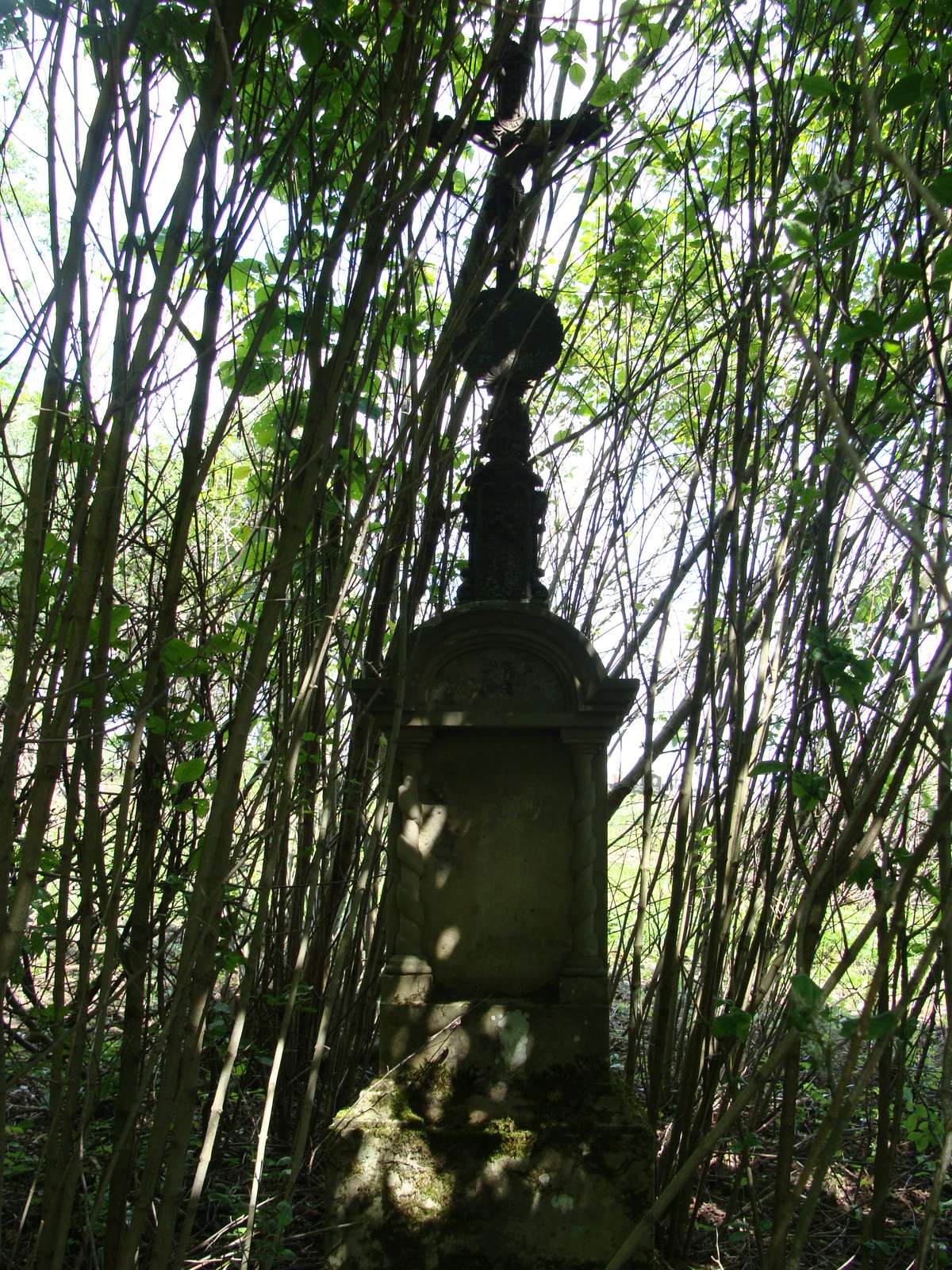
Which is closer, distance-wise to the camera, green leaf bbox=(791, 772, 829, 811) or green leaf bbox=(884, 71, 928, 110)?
green leaf bbox=(884, 71, 928, 110)

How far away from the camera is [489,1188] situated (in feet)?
8.11

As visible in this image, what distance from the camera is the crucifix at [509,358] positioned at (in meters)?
2.93

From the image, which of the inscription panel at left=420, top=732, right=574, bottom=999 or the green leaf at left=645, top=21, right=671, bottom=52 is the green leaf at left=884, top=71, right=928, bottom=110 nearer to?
the green leaf at left=645, top=21, right=671, bottom=52

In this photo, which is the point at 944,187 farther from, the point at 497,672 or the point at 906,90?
the point at 497,672

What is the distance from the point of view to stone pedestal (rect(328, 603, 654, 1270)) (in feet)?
8.06

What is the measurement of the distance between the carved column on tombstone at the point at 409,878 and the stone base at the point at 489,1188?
0.34m

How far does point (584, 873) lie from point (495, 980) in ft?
1.29

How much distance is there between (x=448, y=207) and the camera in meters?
3.08

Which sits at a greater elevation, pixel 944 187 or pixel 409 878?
pixel 944 187

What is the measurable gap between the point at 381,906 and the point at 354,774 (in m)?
0.46

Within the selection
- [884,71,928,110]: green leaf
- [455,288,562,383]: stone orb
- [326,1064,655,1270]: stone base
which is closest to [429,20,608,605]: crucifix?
[455,288,562,383]: stone orb

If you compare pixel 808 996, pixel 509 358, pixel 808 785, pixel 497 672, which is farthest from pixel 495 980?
pixel 509 358

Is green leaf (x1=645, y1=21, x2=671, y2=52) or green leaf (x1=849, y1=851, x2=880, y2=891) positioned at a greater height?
green leaf (x1=645, y1=21, x2=671, y2=52)

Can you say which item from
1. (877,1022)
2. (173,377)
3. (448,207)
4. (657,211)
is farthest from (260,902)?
(657,211)
